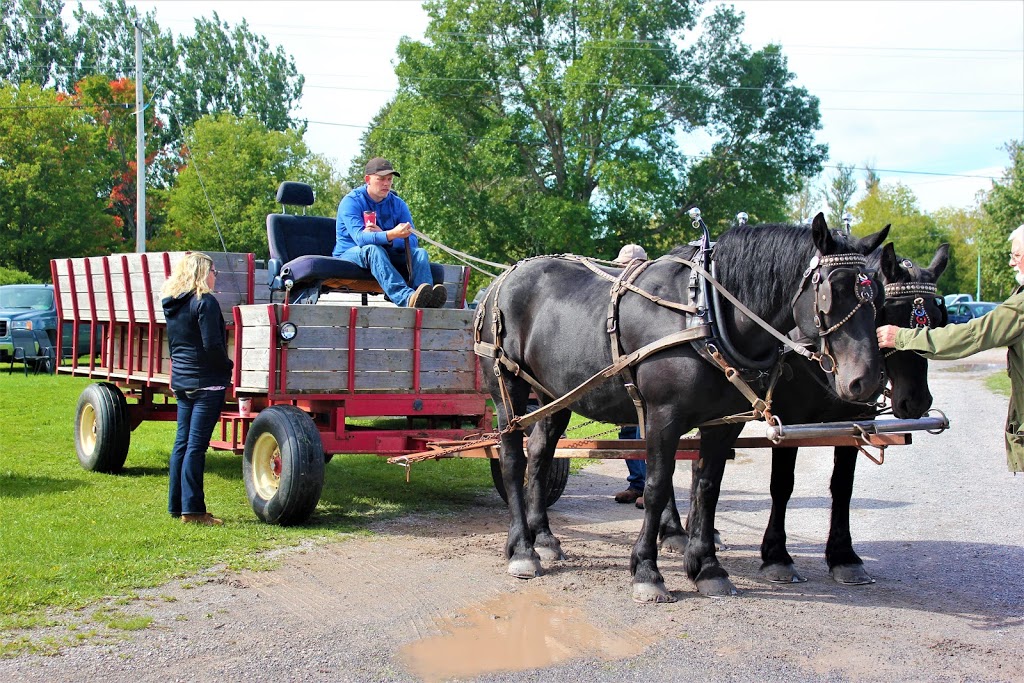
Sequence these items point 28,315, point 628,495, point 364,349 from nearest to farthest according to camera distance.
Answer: point 364,349 → point 628,495 → point 28,315

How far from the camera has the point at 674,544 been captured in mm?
A: 6855

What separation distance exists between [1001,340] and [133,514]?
608 centimetres

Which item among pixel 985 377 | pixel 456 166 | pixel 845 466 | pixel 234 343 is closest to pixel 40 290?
pixel 456 166

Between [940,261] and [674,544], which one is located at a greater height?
[940,261]

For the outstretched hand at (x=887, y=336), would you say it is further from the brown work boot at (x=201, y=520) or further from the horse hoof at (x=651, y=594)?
the brown work boot at (x=201, y=520)

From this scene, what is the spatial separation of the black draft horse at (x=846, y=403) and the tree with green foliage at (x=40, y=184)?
3738 centimetres

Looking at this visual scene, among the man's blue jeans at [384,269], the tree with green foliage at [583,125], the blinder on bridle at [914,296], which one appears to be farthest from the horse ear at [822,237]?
the tree with green foliage at [583,125]

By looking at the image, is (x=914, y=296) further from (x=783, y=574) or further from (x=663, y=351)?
(x=783, y=574)

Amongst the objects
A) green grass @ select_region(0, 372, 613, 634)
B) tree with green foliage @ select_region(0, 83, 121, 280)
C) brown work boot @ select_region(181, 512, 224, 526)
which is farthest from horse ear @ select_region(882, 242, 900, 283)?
tree with green foliage @ select_region(0, 83, 121, 280)

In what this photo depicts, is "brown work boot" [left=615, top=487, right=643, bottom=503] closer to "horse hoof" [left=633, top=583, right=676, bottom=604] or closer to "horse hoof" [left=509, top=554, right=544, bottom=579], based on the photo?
"horse hoof" [left=509, top=554, right=544, bottom=579]

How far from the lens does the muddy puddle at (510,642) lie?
172 inches

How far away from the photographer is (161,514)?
737cm

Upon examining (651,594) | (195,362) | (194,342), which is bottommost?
(651,594)

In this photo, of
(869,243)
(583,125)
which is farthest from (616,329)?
(583,125)
